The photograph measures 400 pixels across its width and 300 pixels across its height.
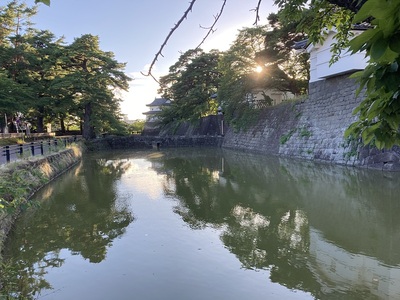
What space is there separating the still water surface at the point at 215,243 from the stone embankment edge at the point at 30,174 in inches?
10.6

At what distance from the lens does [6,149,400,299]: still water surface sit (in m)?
3.89

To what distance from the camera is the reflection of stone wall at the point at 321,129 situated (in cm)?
1266

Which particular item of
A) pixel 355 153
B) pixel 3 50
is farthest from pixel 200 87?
pixel 355 153

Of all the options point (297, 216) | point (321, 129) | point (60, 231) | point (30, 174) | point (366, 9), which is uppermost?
point (366, 9)

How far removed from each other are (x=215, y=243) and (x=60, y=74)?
25.4 meters

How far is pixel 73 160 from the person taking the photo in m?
17.4

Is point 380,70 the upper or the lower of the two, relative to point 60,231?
upper

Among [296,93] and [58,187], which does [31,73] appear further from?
[296,93]

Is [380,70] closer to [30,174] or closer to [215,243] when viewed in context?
[215,243]

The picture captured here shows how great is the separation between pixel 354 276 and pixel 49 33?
95.8ft

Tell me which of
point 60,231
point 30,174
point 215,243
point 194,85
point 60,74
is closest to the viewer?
point 215,243

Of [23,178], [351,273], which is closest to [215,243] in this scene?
[351,273]

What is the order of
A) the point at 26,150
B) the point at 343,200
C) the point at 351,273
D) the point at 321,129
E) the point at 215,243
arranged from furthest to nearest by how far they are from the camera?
the point at 321,129
the point at 26,150
the point at 343,200
the point at 215,243
the point at 351,273

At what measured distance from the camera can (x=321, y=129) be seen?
15.9 m
